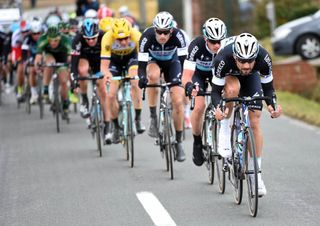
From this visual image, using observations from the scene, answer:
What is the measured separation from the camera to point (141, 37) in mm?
14594

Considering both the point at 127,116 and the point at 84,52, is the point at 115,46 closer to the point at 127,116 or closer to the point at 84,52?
the point at 127,116

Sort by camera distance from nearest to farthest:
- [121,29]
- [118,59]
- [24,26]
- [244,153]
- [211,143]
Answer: [244,153] → [211,143] → [121,29] → [118,59] → [24,26]

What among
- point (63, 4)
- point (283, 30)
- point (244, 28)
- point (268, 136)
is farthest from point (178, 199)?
point (63, 4)

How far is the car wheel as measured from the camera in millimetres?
26891

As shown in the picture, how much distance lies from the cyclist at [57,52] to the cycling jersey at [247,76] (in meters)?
8.64

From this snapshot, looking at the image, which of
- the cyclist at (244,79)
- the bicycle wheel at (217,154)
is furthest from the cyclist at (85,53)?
the cyclist at (244,79)

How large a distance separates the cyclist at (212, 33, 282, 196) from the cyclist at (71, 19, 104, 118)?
5500 mm

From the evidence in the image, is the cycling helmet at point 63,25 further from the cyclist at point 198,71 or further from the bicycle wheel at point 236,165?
the bicycle wheel at point 236,165

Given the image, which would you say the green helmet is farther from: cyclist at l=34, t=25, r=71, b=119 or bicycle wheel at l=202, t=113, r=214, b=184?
bicycle wheel at l=202, t=113, r=214, b=184

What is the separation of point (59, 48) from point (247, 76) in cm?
916

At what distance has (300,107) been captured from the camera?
21.6m

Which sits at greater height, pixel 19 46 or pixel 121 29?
pixel 121 29

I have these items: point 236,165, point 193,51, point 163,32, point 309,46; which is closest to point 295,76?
point 309,46

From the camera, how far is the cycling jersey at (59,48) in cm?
2020
